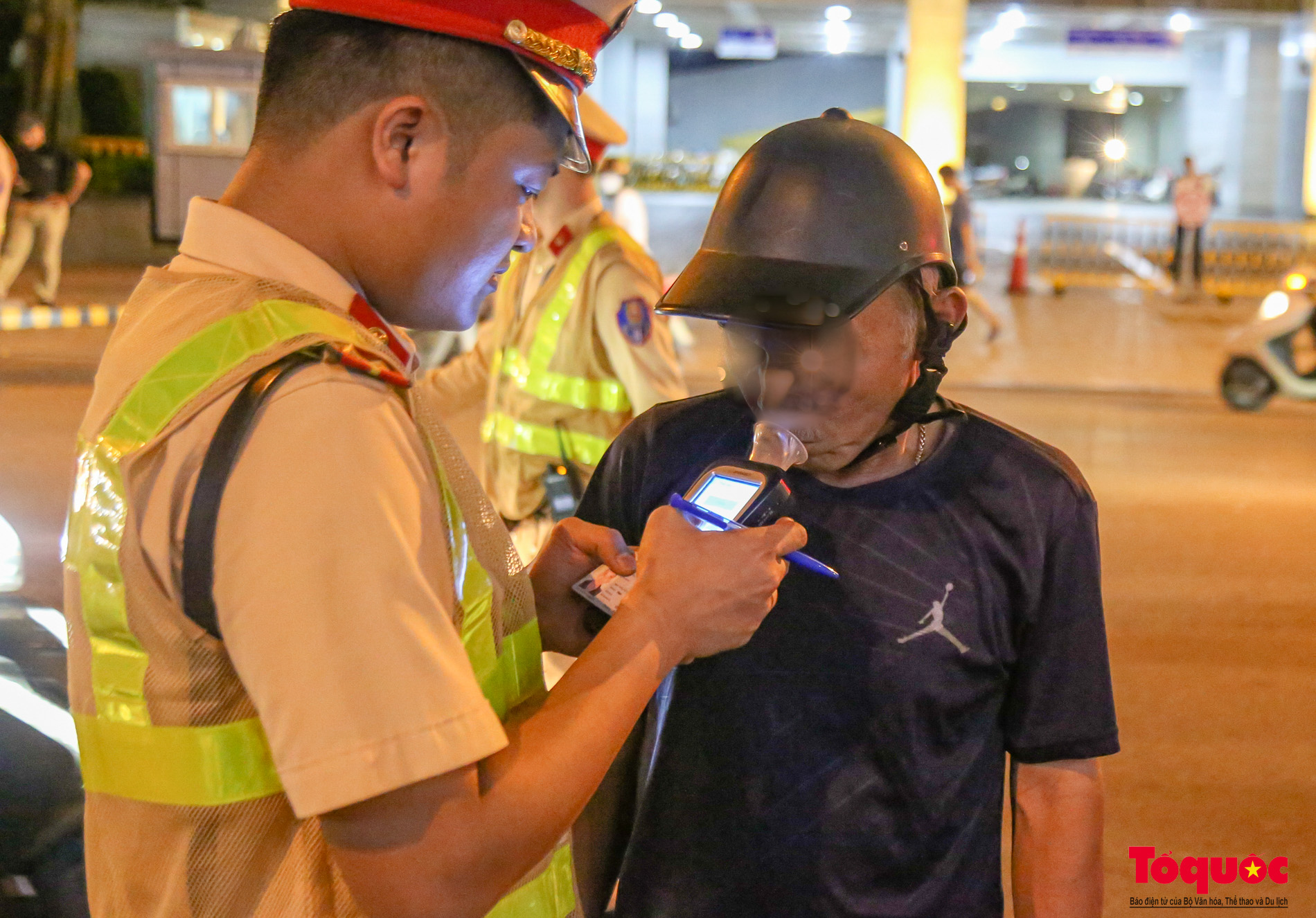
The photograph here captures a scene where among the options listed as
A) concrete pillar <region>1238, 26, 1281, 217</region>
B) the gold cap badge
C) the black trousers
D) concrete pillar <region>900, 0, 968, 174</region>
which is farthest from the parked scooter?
concrete pillar <region>1238, 26, 1281, 217</region>

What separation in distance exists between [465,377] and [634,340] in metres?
0.79

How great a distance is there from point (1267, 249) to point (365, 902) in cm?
2634

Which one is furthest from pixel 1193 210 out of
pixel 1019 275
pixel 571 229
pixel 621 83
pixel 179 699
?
pixel 179 699

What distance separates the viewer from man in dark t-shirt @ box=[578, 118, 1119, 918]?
1866mm

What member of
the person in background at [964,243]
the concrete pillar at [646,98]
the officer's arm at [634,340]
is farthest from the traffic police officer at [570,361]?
the concrete pillar at [646,98]

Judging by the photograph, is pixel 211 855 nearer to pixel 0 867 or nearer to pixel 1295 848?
pixel 0 867

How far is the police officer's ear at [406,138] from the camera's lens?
1.33m

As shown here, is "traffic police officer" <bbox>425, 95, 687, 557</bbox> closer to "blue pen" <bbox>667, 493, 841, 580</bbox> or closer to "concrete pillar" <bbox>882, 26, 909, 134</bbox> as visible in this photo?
"blue pen" <bbox>667, 493, 841, 580</bbox>

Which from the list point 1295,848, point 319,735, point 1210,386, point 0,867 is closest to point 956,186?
point 1210,386

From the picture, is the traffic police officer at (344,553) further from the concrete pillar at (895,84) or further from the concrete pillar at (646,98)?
the concrete pillar at (646,98)

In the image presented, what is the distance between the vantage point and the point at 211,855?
4.26 ft

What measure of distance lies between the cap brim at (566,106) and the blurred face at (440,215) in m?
0.03

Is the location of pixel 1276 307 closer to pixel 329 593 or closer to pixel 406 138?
pixel 406 138

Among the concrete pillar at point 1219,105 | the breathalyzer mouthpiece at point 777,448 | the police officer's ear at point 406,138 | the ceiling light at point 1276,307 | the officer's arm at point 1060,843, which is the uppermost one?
the concrete pillar at point 1219,105
